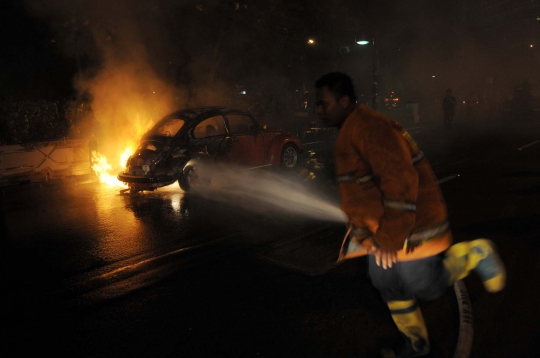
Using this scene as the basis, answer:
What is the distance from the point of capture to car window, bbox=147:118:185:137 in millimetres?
9008

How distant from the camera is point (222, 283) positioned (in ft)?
14.3

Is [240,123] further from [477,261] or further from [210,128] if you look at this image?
[477,261]

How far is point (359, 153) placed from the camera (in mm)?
2418

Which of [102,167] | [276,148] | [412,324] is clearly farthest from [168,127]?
[412,324]

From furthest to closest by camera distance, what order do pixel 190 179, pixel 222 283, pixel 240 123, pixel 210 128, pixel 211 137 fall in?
pixel 240 123 < pixel 210 128 < pixel 211 137 < pixel 190 179 < pixel 222 283

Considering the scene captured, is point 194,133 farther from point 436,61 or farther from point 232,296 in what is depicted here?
point 436,61

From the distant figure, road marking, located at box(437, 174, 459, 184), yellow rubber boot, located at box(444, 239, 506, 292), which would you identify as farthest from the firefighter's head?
the distant figure

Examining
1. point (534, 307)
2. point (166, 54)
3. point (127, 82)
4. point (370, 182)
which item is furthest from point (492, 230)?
point (166, 54)

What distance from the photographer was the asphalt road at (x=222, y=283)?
330 centimetres

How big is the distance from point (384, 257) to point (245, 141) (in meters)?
7.44

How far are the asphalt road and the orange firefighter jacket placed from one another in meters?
0.84

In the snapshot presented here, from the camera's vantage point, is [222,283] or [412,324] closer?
[412,324]

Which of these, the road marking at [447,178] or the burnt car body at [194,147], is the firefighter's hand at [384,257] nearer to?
the burnt car body at [194,147]

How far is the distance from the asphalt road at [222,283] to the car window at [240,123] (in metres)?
1.97
